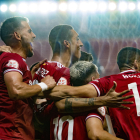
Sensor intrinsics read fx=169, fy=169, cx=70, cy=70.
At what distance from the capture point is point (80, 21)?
9.08 ft

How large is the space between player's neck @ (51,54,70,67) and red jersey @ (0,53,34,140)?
2.14 ft

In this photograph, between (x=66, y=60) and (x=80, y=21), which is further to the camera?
(x=80, y=21)

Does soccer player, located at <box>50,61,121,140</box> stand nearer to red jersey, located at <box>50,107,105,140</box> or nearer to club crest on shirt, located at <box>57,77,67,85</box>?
red jersey, located at <box>50,107,105,140</box>

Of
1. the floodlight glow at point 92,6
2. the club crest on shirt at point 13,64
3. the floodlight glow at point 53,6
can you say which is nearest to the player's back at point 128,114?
the club crest on shirt at point 13,64

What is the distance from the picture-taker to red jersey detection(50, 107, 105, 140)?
1.34 metres

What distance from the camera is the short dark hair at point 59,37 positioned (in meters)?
2.10

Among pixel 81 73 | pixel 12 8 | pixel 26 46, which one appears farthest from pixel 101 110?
pixel 12 8

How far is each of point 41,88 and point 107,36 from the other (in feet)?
5.88

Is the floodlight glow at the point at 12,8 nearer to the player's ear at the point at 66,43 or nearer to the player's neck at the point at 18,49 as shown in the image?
the player's ear at the point at 66,43

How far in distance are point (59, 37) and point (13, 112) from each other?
3.78 ft

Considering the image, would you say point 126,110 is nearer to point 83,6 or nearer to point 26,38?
point 26,38

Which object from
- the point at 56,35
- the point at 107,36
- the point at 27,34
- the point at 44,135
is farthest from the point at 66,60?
the point at 107,36

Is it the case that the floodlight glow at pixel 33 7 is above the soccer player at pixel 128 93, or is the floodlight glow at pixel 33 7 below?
above

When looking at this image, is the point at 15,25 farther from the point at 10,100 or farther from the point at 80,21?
the point at 80,21
